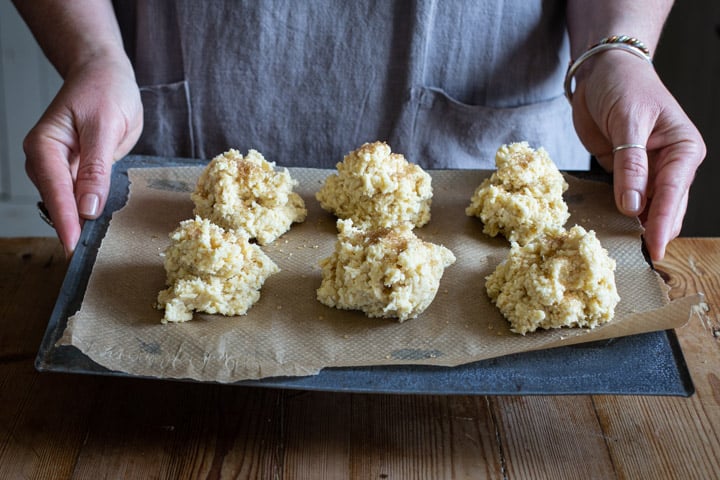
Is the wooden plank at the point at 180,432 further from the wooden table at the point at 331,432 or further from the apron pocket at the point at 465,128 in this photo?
the apron pocket at the point at 465,128

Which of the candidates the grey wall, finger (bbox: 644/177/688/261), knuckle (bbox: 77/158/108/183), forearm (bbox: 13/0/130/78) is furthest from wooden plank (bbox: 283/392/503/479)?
the grey wall

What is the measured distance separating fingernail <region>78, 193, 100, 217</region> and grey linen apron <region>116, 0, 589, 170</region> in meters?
0.46

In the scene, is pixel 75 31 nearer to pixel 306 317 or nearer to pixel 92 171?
pixel 92 171

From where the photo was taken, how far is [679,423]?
142 cm

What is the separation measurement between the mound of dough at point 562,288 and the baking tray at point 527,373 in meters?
0.06

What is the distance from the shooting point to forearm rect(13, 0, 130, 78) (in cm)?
189

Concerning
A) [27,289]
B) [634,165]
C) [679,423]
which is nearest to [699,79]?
[634,165]

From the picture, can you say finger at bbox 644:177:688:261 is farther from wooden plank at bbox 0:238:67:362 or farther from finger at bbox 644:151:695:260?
wooden plank at bbox 0:238:67:362

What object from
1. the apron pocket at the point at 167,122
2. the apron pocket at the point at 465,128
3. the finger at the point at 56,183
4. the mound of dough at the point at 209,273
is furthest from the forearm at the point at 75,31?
→ the apron pocket at the point at 465,128

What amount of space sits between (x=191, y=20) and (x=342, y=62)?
360mm

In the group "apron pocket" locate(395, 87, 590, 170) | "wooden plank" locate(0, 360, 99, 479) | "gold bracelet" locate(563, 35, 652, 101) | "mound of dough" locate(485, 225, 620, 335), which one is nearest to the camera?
"wooden plank" locate(0, 360, 99, 479)

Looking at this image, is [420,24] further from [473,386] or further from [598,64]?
[473,386]

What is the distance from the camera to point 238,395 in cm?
146

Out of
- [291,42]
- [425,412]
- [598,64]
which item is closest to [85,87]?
[291,42]
